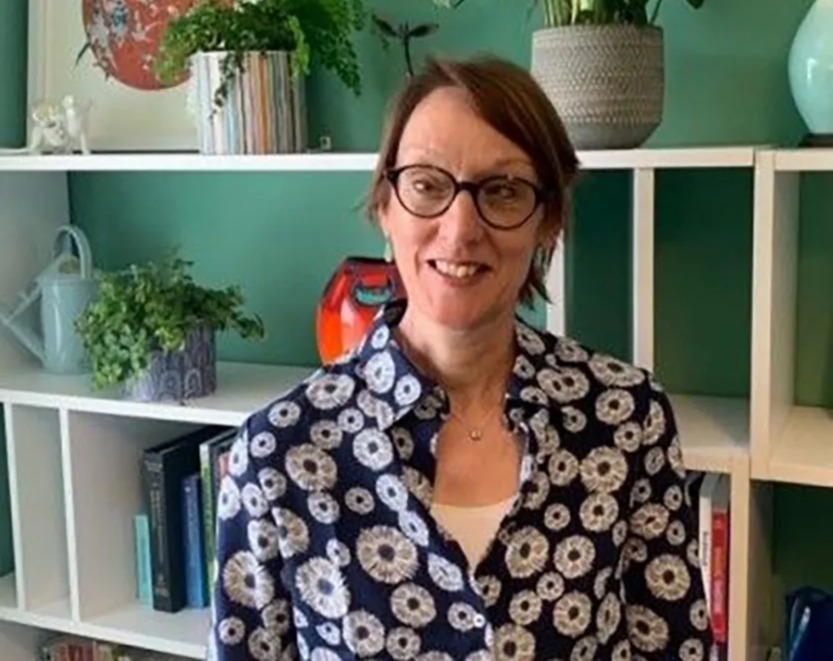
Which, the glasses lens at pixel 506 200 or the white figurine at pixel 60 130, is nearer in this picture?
the glasses lens at pixel 506 200

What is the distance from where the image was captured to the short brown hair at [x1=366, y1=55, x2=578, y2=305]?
1124mm

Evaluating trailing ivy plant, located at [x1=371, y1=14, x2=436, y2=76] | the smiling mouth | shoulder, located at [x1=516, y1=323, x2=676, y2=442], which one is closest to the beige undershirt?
shoulder, located at [x1=516, y1=323, x2=676, y2=442]

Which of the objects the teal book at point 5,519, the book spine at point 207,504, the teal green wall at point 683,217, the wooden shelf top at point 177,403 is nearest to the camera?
the teal green wall at point 683,217

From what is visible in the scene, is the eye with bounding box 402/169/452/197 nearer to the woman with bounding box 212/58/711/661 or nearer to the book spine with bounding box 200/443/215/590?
the woman with bounding box 212/58/711/661

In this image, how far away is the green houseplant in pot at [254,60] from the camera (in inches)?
71.6

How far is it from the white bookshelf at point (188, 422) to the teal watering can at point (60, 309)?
3 centimetres

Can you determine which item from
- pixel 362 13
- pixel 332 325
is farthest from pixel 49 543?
pixel 362 13

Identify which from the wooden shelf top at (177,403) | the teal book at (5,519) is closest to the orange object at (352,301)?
the wooden shelf top at (177,403)

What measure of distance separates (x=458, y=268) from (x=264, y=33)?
86 cm

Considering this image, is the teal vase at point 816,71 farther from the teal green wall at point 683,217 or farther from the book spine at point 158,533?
the book spine at point 158,533

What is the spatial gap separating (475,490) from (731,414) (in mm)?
671

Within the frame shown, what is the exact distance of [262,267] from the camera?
7.03ft

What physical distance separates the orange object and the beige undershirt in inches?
24.4

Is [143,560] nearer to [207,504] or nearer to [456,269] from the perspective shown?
[207,504]
